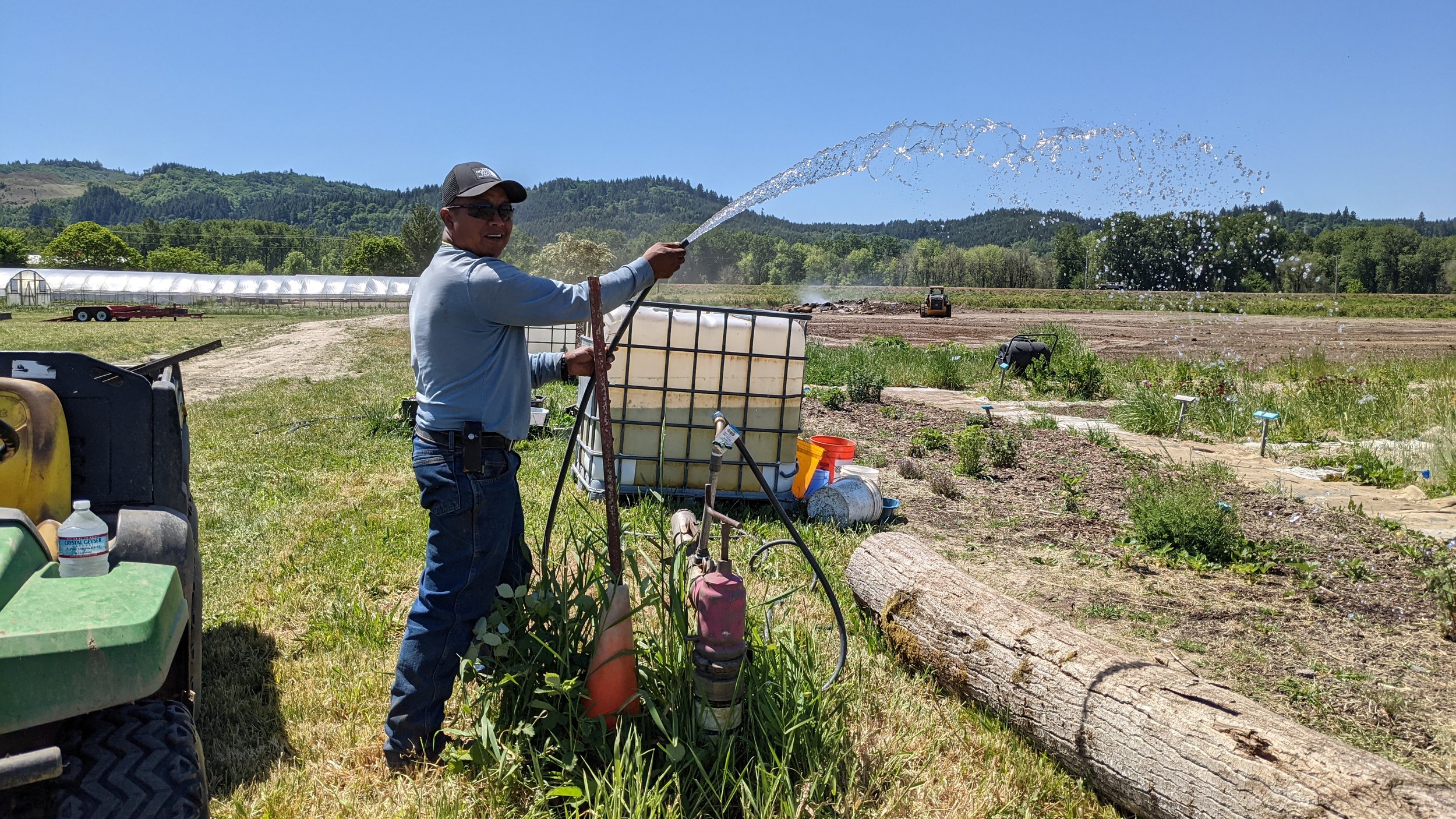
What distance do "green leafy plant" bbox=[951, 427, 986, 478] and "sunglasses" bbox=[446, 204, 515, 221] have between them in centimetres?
672

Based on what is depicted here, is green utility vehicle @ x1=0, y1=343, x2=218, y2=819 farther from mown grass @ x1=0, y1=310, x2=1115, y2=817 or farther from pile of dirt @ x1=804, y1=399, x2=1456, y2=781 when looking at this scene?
pile of dirt @ x1=804, y1=399, x2=1456, y2=781

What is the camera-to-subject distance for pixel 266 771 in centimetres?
327

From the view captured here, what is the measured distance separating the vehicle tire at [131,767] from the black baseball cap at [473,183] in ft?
6.10

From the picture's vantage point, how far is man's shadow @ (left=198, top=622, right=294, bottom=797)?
10.8ft

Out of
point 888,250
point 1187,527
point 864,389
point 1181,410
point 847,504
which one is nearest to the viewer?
point 1187,527

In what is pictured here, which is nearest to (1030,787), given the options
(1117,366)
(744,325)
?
(744,325)

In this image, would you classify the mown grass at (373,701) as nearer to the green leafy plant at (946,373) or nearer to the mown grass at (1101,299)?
the green leafy plant at (946,373)

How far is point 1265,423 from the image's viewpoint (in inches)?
402

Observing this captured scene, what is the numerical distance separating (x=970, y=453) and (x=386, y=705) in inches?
260

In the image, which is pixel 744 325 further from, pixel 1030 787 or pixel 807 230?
pixel 807 230

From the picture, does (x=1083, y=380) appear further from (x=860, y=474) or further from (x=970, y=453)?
(x=860, y=474)

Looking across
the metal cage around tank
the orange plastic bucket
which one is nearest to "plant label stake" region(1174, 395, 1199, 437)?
the orange plastic bucket

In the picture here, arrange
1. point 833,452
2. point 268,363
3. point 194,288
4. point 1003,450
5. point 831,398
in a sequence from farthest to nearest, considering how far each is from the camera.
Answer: point 194,288
point 268,363
point 831,398
point 1003,450
point 833,452

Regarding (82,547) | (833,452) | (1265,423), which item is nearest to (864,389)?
(1265,423)
